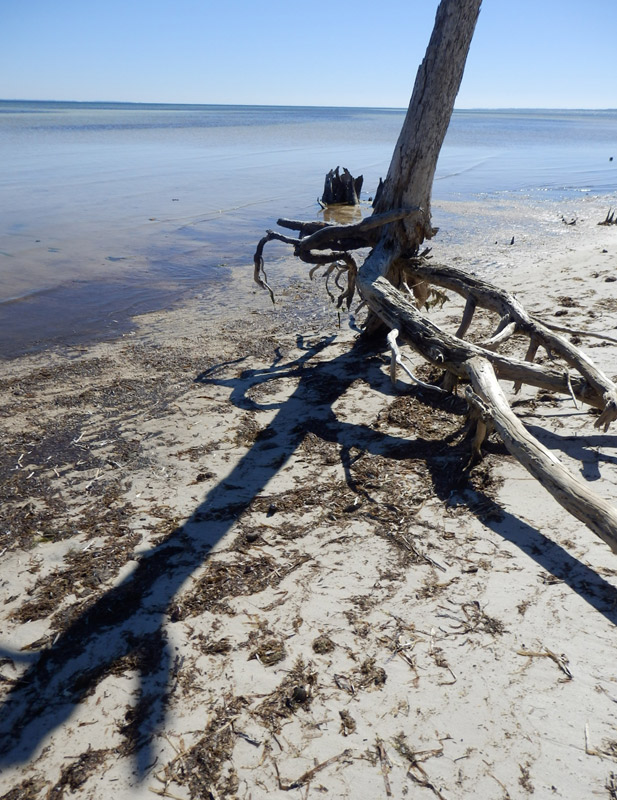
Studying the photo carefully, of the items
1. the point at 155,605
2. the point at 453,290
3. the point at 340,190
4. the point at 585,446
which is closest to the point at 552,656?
the point at 155,605

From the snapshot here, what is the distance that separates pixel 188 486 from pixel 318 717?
198cm

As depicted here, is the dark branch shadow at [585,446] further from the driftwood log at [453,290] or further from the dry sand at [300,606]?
the driftwood log at [453,290]

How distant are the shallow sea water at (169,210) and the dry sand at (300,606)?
3.84 metres

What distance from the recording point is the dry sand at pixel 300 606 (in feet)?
7.07

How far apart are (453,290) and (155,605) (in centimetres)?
397

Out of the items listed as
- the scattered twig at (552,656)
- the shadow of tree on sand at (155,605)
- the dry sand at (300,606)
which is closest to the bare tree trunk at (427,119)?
the dry sand at (300,606)

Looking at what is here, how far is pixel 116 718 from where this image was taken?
2361 millimetres

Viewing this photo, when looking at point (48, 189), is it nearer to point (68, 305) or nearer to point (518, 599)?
point (68, 305)

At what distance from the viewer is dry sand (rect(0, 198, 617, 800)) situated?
2156 mm

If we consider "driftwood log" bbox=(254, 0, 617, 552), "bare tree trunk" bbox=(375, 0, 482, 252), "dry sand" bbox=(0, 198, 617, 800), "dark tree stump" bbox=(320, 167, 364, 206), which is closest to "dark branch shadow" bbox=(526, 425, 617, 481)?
"dry sand" bbox=(0, 198, 617, 800)

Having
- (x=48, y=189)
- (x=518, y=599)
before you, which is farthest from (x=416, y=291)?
(x=48, y=189)

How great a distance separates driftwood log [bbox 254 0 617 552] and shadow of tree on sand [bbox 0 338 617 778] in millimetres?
312

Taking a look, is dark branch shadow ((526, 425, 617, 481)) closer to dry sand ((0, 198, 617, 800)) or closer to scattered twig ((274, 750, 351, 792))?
dry sand ((0, 198, 617, 800))

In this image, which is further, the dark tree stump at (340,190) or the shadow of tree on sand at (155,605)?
the dark tree stump at (340,190)
